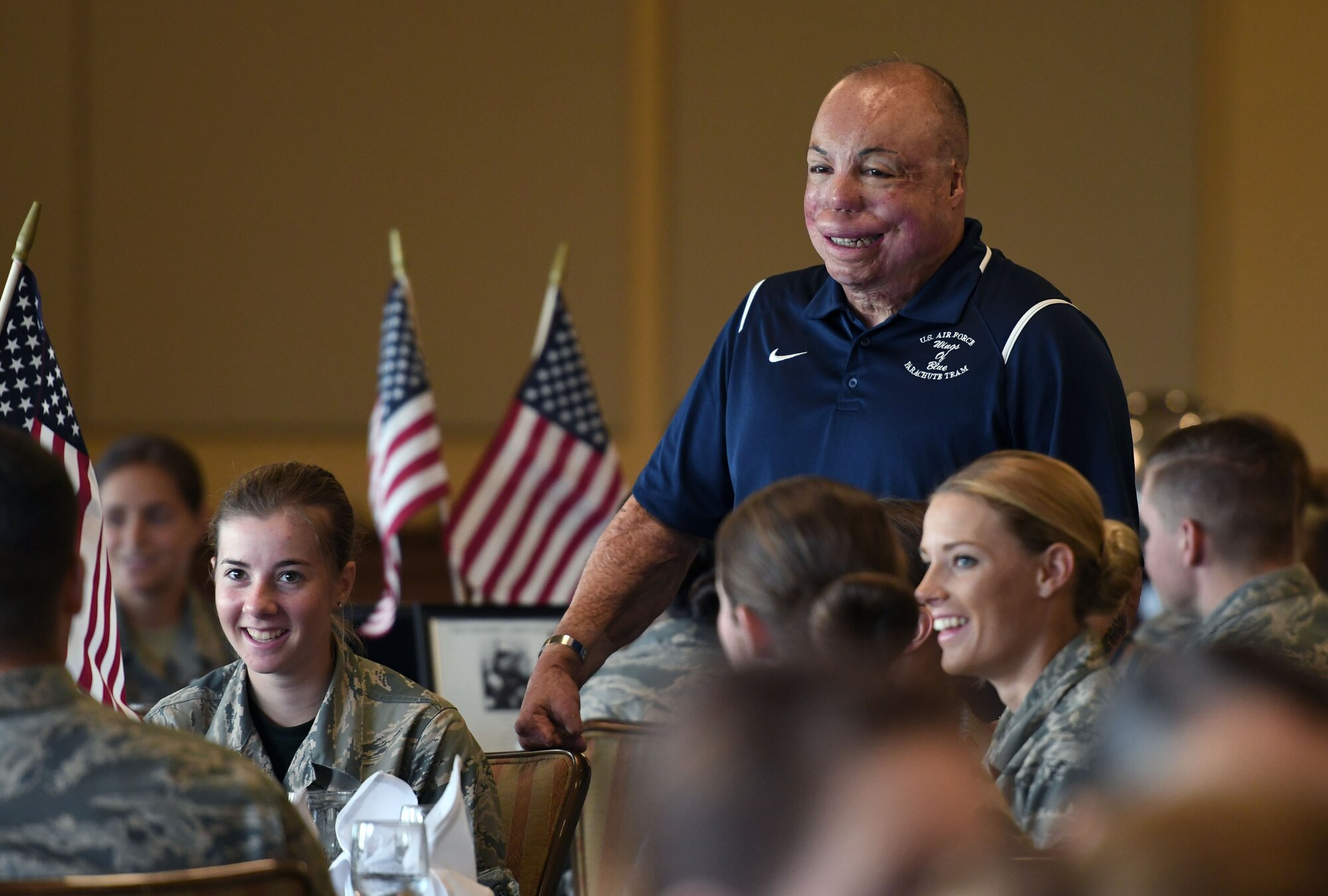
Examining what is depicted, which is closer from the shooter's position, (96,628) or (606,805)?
(606,805)

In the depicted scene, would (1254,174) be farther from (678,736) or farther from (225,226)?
(678,736)

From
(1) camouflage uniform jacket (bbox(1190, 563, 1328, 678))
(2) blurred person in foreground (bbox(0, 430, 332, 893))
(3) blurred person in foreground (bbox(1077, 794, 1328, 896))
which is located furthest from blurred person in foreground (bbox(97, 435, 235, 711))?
(3) blurred person in foreground (bbox(1077, 794, 1328, 896))

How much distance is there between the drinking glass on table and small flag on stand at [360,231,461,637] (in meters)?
3.33

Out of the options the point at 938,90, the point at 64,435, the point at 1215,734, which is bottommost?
the point at 64,435

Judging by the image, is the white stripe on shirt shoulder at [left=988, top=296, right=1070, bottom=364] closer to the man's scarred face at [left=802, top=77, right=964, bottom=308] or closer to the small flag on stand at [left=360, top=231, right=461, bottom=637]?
the man's scarred face at [left=802, top=77, right=964, bottom=308]

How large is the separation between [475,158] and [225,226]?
1.18 meters

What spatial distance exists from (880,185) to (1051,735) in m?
0.96

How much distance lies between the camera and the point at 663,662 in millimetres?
3584

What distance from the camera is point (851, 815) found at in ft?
3.57

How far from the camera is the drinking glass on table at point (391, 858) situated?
193cm

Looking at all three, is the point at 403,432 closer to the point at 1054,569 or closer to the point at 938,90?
the point at 938,90

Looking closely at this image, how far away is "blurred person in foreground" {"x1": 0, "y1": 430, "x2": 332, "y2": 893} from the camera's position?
153cm

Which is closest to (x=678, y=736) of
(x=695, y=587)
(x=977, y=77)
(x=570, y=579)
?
(x=695, y=587)

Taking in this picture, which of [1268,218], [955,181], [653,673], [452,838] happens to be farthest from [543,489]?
[1268,218]
